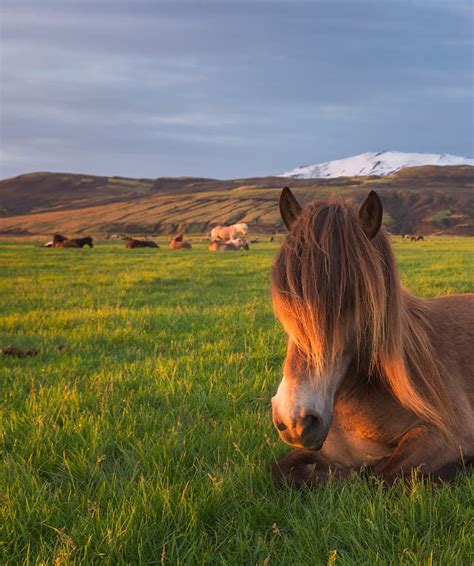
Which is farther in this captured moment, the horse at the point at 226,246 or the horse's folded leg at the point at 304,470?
the horse at the point at 226,246

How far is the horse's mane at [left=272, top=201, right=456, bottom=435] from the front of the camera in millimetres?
2785

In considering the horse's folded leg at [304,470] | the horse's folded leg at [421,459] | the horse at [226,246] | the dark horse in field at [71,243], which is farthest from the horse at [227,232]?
the horse's folded leg at [421,459]

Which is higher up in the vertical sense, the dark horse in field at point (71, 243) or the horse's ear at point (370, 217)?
the horse's ear at point (370, 217)

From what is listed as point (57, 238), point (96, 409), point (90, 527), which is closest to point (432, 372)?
point (90, 527)

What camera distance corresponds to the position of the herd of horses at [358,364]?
2.77 metres

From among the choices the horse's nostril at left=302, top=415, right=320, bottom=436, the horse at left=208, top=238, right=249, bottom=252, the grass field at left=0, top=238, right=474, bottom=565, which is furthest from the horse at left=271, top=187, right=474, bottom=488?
the horse at left=208, top=238, right=249, bottom=252

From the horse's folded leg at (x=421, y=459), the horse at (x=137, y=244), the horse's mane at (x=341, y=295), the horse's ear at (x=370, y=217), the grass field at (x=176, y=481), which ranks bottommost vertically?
the grass field at (x=176, y=481)

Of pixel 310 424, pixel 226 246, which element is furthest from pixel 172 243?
pixel 310 424

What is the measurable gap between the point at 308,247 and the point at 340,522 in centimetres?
156

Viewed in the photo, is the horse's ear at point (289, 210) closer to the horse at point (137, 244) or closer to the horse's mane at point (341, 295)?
the horse's mane at point (341, 295)

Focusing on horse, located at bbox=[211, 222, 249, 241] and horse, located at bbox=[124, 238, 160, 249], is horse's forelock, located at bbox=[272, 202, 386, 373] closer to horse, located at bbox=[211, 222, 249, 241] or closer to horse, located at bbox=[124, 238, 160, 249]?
horse, located at bbox=[124, 238, 160, 249]

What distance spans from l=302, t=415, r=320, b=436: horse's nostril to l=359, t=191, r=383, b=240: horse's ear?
111 cm

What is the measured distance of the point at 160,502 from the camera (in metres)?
3.07

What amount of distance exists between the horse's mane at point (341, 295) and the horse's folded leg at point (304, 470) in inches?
28.6
